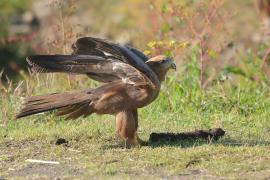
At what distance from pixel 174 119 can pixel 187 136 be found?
4.26 feet

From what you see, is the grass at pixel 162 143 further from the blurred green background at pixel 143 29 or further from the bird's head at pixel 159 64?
the bird's head at pixel 159 64

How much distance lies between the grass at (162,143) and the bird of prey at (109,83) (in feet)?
1.22

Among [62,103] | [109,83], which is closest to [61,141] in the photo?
[62,103]

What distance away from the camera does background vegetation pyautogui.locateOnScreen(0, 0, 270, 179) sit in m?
6.59

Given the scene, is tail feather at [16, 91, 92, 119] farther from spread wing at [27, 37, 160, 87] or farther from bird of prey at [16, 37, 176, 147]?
spread wing at [27, 37, 160, 87]

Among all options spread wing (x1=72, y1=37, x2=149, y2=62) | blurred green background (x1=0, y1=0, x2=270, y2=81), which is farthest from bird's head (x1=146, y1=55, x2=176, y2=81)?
blurred green background (x1=0, y1=0, x2=270, y2=81)

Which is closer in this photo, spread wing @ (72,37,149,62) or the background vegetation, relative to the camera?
the background vegetation

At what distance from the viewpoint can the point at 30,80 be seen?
32.0 feet

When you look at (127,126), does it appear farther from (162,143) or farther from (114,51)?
(114,51)

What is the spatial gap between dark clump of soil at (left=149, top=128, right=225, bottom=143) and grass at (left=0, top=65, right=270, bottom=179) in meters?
0.11

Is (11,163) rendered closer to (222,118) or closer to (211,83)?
(222,118)

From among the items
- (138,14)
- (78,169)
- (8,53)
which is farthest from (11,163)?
(138,14)

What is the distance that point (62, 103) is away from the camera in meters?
7.39

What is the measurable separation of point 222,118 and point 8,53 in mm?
9149
